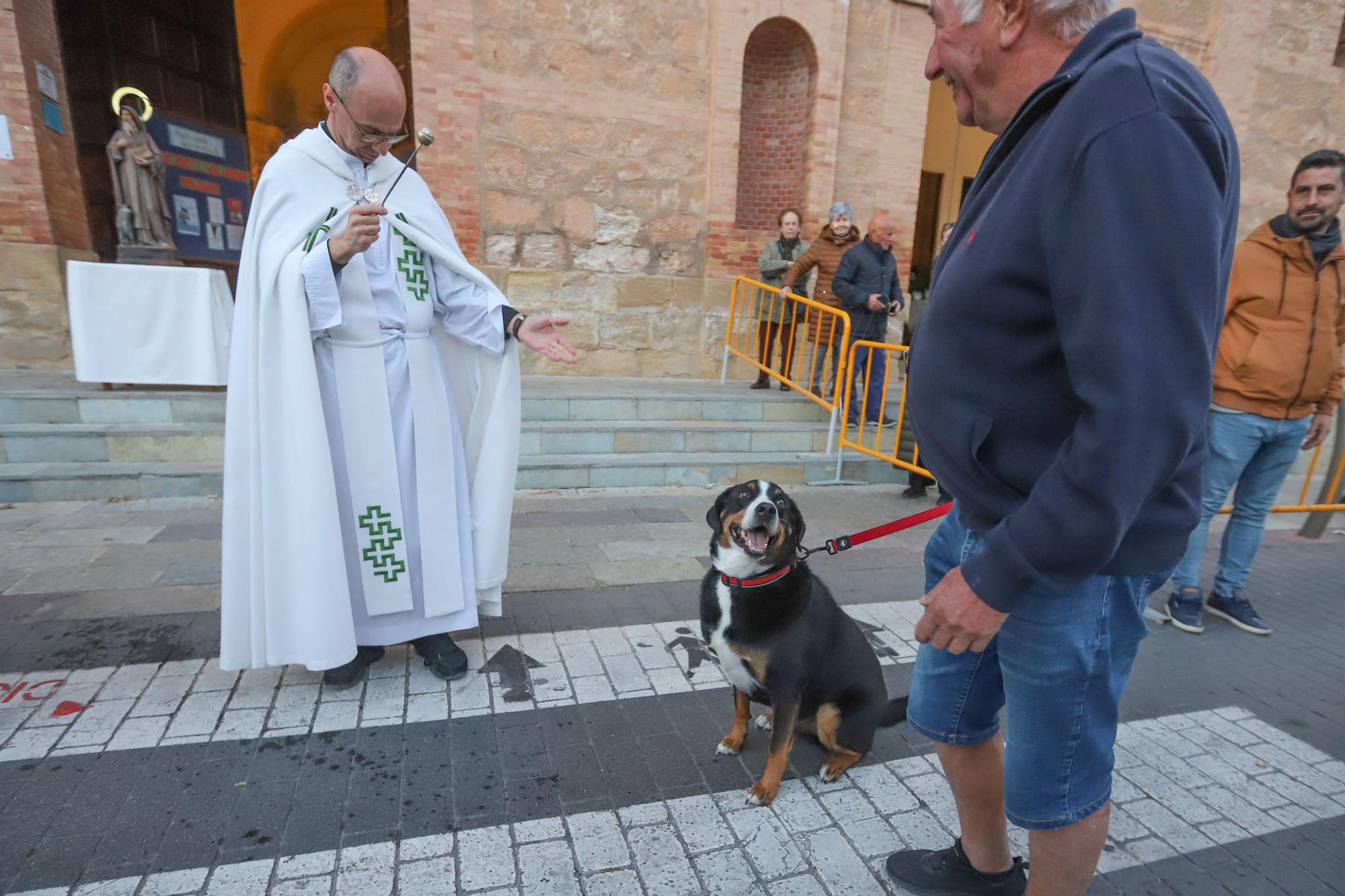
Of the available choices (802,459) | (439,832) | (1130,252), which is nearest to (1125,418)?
(1130,252)

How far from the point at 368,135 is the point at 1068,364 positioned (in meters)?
2.71

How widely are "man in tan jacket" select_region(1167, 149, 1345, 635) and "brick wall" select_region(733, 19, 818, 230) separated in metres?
6.63

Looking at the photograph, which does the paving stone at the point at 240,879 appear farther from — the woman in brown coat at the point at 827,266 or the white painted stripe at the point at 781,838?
the woman in brown coat at the point at 827,266

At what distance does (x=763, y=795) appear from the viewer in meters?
2.58

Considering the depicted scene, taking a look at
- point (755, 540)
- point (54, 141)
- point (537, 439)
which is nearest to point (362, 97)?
point (755, 540)

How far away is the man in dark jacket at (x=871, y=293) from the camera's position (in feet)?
23.9

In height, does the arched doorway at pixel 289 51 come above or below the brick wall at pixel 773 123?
above

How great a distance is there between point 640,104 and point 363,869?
28.2 ft

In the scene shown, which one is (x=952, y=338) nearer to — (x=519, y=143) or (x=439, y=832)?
(x=439, y=832)

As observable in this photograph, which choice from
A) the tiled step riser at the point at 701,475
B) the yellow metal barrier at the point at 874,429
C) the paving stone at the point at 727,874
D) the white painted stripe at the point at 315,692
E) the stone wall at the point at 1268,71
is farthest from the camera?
the stone wall at the point at 1268,71

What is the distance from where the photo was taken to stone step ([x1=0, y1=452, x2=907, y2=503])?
5461mm

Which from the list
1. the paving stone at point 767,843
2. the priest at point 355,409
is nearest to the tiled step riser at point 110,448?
the priest at point 355,409

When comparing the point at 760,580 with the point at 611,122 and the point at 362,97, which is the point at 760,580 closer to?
the point at 362,97

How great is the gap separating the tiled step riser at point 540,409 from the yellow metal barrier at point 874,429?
25.8 inches
